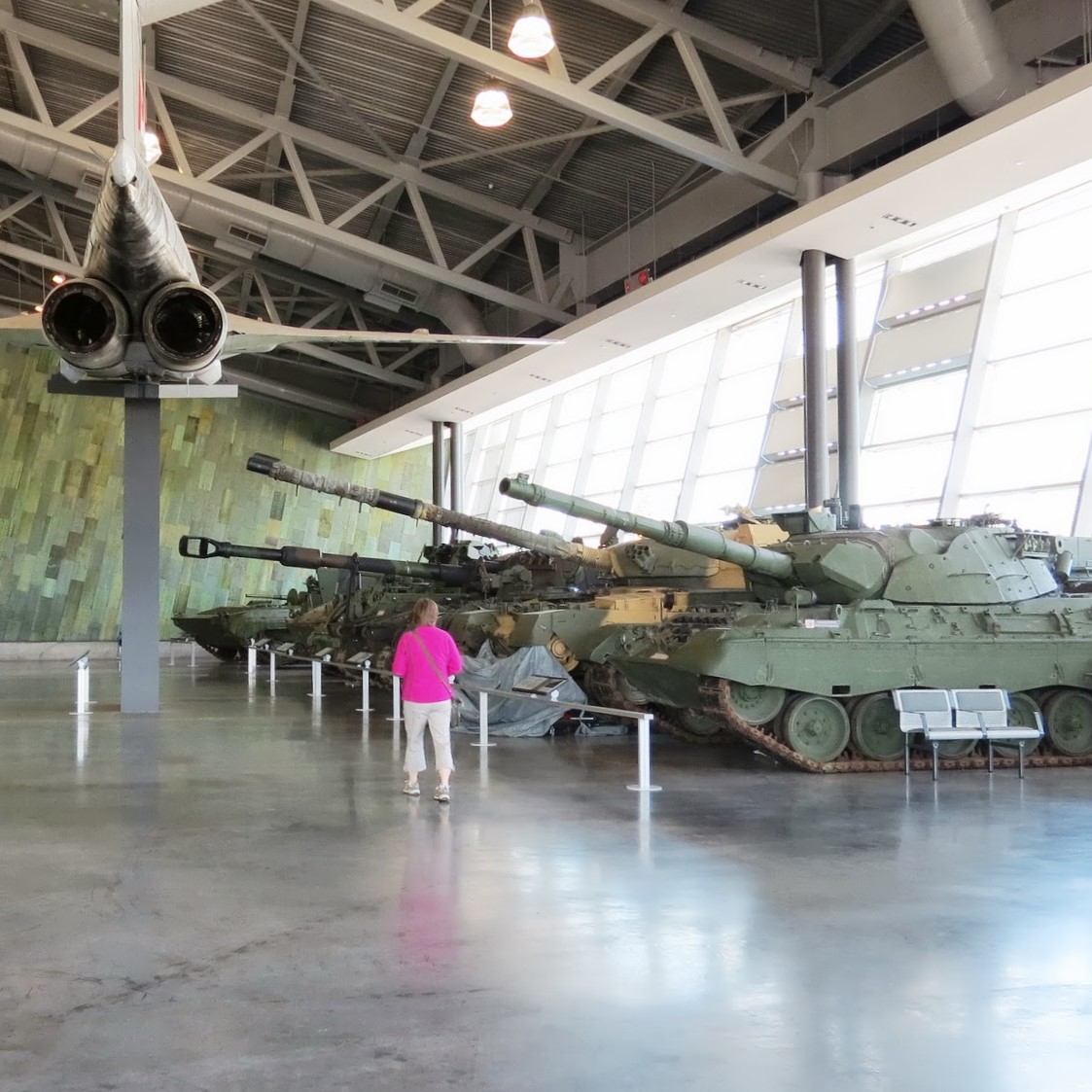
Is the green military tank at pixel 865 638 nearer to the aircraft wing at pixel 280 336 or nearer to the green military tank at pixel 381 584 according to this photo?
the aircraft wing at pixel 280 336

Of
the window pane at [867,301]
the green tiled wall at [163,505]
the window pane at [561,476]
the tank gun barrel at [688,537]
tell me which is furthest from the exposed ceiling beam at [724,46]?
the green tiled wall at [163,505]

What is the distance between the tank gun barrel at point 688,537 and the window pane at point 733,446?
33.1ft

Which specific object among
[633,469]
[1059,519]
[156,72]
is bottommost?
[1059,519]

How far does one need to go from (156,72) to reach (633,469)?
12.0 m

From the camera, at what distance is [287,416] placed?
116ft

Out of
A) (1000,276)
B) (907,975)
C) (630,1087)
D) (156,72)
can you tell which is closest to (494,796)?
(907,975)

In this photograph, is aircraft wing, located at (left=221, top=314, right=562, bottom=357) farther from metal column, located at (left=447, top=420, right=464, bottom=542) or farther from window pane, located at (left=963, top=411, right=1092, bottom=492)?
metal column, located at (left=447, top=420, right=464, bottom=542)

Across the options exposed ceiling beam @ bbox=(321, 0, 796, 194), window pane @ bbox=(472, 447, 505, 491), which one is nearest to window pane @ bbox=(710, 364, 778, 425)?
exposed ceiling beam @ bbox=(321, 0, 796, 194)

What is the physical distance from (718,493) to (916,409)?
5.18 meters

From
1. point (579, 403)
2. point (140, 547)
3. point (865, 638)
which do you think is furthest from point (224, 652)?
point (865, 638)

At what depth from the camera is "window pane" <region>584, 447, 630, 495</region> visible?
85.7 ft

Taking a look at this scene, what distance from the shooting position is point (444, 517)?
1619cm

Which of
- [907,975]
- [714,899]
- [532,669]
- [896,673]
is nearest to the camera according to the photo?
[907,975]

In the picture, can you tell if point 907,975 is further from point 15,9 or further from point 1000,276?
point 15,9
